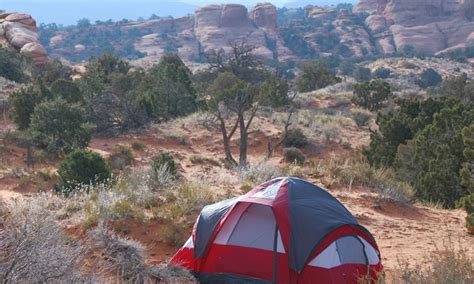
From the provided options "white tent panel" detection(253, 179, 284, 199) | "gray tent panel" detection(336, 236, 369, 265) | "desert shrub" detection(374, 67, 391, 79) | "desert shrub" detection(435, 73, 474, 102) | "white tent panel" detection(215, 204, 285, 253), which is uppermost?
"white tent panel" detection(253, 179, 284, 199)

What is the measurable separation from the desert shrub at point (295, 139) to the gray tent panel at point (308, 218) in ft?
44.5

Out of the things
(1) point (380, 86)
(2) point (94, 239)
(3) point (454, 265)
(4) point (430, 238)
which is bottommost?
(1) point (380, 86)

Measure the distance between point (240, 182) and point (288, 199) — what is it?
3.92 m

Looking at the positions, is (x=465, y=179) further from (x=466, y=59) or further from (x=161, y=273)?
(x=466, y=59)

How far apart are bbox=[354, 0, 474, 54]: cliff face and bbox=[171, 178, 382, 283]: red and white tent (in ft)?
268

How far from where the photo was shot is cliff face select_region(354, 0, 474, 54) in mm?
84562

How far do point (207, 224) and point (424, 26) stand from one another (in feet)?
299

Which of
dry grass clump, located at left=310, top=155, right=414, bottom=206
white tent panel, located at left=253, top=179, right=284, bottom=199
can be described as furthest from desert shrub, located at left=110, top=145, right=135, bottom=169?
white tent panel, located at left=253, top=179, right=284, bottom=199

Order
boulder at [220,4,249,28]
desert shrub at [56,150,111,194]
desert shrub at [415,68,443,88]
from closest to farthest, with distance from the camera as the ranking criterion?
desert shrub at [56,150,111,194]
desert shrub at [415,68,443,88]
boulder at [220,4,249,28]

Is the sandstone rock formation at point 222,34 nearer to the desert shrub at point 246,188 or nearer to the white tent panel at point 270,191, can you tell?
the desert shrub at point 246,188

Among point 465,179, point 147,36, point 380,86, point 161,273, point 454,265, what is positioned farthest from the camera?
point 147,36

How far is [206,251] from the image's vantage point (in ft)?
20.4

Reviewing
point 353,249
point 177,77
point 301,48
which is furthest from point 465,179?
point 301,48

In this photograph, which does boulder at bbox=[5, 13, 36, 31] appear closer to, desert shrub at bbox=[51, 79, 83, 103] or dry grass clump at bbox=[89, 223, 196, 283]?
desert shrub at bbox=[51, 79, 83, 103]
